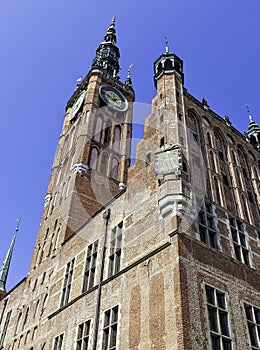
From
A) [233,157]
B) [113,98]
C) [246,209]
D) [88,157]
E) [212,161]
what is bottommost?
[246,209]

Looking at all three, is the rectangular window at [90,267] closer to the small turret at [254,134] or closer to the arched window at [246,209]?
the arched window at [246,209]

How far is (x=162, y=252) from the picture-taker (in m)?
14.2

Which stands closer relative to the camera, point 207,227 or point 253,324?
point 253,324

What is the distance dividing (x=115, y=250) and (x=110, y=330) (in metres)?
3.82

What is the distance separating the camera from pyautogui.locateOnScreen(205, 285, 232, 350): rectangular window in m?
12.5

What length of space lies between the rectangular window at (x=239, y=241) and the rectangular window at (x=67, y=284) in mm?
9568

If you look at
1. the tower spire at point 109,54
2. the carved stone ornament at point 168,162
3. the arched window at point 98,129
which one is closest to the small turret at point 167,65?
the carved stone ornament at point 168,162

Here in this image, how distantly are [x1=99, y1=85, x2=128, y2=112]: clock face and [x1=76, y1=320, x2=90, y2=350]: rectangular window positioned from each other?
26.8 metres

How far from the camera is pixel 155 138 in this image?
19172mm

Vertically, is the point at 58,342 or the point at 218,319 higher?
the point at 58,342

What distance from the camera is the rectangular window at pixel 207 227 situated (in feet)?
50.3

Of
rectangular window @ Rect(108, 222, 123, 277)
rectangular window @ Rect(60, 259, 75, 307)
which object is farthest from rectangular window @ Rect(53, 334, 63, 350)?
rectangular window @ Rect(108, 222, 123, 277)

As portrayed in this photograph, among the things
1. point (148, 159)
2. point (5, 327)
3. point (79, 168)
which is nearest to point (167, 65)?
point (148, 159)

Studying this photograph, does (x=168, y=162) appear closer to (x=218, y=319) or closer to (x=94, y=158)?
(x=218, y=319)
